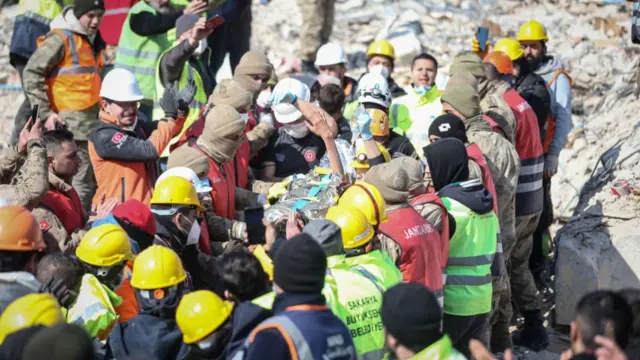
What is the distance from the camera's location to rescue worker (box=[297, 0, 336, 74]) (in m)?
15.0

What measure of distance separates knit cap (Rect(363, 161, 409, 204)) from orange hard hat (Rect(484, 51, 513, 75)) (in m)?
4.05

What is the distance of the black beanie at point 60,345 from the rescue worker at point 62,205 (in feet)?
8.42

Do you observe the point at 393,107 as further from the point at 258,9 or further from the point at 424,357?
the point at 258,9

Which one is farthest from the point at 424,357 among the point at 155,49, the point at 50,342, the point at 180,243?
the point at 155,49

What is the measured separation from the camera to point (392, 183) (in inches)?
250

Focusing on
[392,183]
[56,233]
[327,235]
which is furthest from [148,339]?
[392,183]

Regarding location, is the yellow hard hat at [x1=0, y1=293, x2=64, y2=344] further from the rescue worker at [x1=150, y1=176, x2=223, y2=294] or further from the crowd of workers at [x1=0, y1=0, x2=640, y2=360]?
the rescue worker at [x1=150, y1=176, x2=223, y2=294]

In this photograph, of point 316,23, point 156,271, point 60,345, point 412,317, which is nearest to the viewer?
point 60,345

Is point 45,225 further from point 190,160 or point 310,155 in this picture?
point 310,155

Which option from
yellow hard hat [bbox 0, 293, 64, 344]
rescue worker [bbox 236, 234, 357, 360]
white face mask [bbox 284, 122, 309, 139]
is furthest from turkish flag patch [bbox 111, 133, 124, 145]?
rescue worker [bbox 236, 234, 357, 360]

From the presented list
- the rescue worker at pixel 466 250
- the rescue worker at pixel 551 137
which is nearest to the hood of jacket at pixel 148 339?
the rescue worker at pixel 466 250

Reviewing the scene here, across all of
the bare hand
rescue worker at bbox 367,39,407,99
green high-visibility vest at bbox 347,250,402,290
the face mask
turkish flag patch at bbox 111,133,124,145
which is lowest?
rescue worker at bbox 367,39,407,99

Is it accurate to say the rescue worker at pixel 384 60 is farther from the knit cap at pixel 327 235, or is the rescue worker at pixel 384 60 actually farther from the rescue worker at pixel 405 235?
the knit cap at pixel 327 235

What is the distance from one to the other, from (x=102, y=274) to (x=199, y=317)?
1.10m
